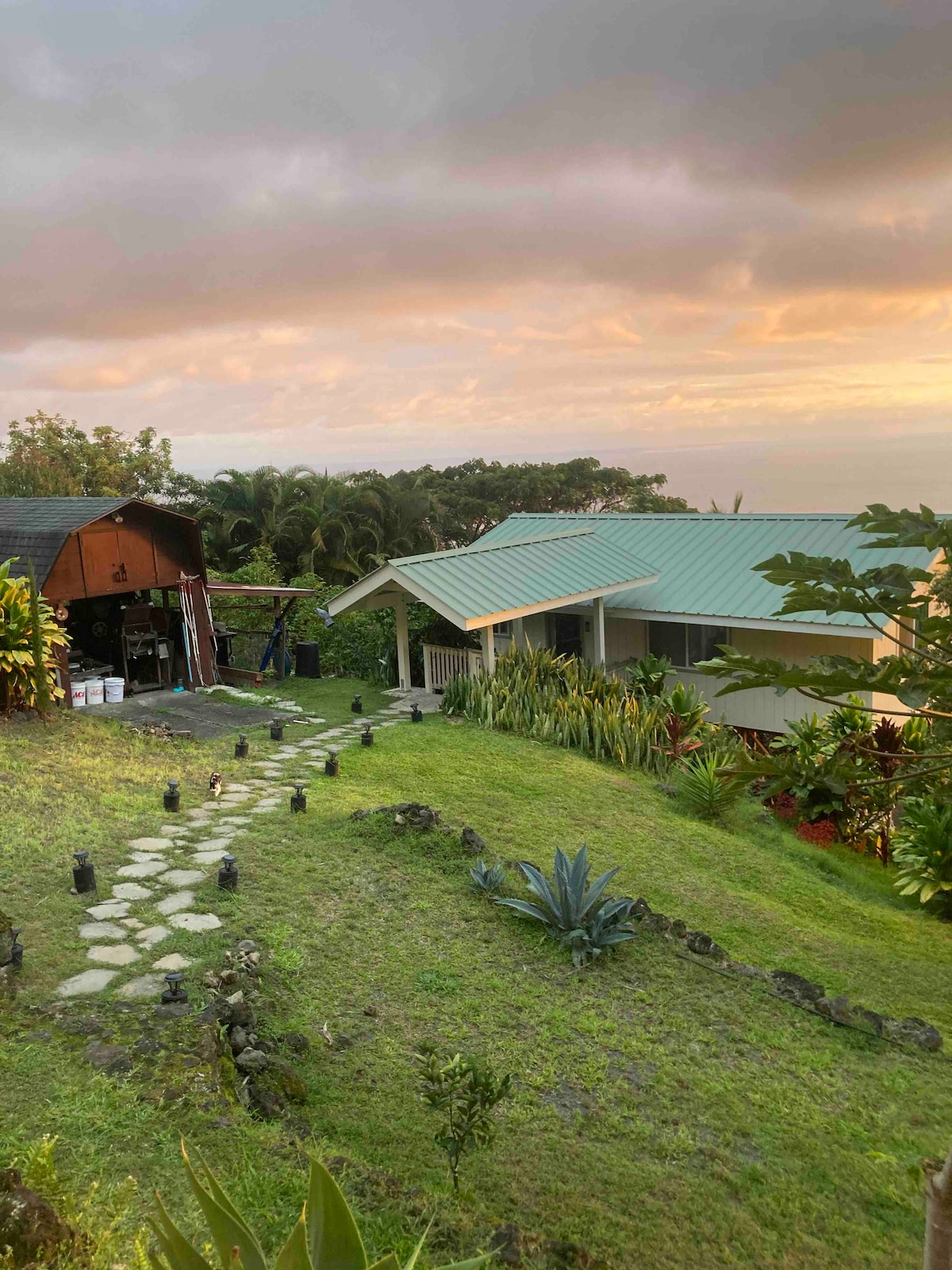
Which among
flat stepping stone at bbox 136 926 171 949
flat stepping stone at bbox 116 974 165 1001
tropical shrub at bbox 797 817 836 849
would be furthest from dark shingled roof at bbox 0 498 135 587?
tropical shrub at bbox 797 817 836 849

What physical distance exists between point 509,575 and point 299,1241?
1374 cm

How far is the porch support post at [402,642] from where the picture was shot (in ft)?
52.9

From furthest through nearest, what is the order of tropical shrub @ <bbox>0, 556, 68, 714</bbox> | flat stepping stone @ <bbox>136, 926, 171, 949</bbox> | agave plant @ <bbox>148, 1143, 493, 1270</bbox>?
tropical shrub @ <bbox>0, 556, 68, 714</bbox>
flat stepping stone @ <bbox>136, 926, 171, 949</bbox>
agave plant @ <bbox>148, 1143, 493, 1270</bbox>

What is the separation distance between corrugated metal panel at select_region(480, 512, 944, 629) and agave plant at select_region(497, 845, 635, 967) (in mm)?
8573

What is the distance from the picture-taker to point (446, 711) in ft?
48.3

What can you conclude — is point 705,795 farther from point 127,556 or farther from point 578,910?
point 127,556

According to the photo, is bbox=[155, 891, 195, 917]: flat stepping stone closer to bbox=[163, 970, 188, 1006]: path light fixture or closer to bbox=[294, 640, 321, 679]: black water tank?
bbox=[163, 970, 188, 1006]: path light fixture

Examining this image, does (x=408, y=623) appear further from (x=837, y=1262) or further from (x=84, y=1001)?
(x=837, y=1262)

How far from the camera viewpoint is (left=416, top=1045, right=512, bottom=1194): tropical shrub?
4.22 metres

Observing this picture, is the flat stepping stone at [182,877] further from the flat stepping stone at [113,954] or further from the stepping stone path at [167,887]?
the flat stepping stone at [113,954]

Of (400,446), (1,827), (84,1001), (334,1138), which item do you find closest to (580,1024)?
(334,1138)

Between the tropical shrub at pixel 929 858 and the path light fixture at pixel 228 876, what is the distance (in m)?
6.53

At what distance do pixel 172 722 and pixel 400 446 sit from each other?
3591 centimetres

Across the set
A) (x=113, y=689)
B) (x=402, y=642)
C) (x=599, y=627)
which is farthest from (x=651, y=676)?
(x=113, y=689)
